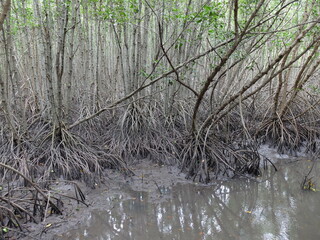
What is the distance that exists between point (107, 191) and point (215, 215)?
1.53m

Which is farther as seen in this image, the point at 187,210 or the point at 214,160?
the point at 214,160

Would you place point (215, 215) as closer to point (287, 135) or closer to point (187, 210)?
point (187, 210)

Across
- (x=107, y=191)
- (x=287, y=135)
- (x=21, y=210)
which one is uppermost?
(x=21, y=210)

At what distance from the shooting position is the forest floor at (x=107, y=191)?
117 inches

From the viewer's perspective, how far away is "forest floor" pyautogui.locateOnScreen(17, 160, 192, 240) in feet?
9.77

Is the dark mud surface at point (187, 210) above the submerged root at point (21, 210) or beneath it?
beneath

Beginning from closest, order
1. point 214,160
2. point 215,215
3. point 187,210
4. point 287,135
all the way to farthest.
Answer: point 215,215 < point 187,210 < point 214,160 < point 287,135

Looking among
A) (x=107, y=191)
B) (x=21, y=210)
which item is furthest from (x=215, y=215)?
(x=21, y=210)

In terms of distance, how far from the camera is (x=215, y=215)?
3502 millimetres

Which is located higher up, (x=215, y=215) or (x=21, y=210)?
(x=21, y=210)

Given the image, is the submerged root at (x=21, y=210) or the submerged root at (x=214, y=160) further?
the submerged root at (x=214, y=160)

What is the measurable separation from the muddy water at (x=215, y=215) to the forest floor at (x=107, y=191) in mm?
99

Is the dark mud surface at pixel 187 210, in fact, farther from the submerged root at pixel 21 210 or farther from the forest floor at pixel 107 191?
the submerged root at pixel 21 210

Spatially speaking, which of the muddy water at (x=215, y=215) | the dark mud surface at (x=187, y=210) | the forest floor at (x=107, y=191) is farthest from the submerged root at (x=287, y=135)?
the forest floor at (x=107, y=191)
